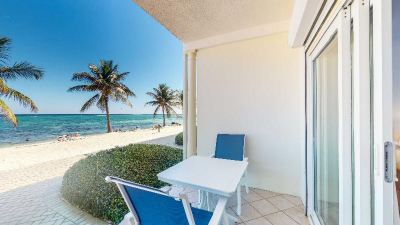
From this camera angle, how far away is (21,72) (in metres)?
7.78

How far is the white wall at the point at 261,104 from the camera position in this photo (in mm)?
3105

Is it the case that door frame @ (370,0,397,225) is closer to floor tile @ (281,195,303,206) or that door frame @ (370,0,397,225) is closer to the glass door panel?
the glass door panel

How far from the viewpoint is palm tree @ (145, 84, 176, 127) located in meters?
20.1

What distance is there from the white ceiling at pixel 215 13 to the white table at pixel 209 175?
2217 mm

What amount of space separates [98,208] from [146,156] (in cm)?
183

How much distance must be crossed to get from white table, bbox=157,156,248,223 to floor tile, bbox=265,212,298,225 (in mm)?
846

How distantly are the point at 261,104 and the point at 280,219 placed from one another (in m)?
1.77

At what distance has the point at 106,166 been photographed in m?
3.53

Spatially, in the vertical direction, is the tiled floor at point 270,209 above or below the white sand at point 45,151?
above

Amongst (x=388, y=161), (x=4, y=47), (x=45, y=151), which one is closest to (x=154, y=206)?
(x=388, y=161)

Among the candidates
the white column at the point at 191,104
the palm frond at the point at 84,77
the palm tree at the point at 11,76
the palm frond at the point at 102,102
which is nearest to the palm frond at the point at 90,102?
the palm frond at the point at 102,102

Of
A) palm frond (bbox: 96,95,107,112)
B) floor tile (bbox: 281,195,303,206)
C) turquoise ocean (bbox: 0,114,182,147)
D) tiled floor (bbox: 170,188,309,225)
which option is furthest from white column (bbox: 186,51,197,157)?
turquoise ocean (bbox: 0,114,182,147)

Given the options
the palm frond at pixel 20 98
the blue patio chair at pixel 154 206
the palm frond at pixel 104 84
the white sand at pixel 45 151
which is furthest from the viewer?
the palm frond at pixel 104 84

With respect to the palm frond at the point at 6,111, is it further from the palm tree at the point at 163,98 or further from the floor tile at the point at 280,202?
the palm tree at the point at 163,98
